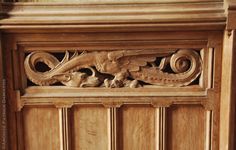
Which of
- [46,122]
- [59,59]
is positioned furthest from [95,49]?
[46,122]

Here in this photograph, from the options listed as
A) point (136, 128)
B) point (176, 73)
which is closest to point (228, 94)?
point (176, 73)

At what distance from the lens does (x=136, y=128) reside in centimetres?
83

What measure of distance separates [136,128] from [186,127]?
0.12m

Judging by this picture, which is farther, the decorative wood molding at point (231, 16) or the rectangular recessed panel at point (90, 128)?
the rectangular recessed panel at point (90, 128)

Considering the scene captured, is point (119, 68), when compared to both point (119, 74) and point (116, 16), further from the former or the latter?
point (116, 16)

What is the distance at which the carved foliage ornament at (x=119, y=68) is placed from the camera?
0.81 metres

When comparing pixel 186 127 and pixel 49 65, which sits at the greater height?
pixel 49 65

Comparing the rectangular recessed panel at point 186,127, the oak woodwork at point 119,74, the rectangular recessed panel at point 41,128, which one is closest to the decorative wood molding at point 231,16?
the oak woodwork at point 119,74

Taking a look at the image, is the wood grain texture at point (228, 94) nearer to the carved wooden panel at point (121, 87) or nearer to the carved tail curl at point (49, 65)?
the carved wooden panel at point (121, 87)

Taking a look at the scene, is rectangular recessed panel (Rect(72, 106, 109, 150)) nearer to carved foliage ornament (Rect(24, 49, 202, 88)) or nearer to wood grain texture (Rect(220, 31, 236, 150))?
carved foliage ornament (Rect(24, 49, 202, 88))

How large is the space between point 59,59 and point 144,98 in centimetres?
23

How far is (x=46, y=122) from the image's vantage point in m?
0.84

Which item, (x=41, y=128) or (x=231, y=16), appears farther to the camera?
(x=41, y=128)

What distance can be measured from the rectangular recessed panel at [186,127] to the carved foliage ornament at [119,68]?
0.22 ft
